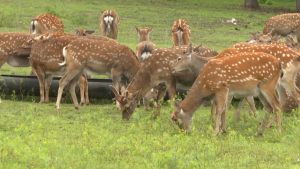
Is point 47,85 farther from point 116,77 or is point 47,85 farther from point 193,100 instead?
point 193,100

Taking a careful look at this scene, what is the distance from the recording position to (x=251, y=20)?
2791 cm

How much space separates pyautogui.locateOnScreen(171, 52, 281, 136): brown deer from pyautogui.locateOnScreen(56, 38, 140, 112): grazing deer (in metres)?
2.67

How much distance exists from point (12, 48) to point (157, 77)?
11.5ft

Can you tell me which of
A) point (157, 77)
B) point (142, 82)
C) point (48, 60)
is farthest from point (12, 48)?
point (157, 77)

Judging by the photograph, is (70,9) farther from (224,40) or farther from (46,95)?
(46,95)

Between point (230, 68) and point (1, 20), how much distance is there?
1411 cm

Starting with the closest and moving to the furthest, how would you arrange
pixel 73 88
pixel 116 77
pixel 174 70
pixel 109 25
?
pixel 174 70 < pixel 116 77 < pixel 73 88 < pixel 109 25

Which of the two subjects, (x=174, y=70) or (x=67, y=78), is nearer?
(x=174, y=70)

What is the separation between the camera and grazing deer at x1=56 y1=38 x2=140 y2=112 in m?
12.5

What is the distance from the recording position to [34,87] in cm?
1366

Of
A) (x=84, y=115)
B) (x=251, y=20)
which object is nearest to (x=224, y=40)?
(x=251, y=20)

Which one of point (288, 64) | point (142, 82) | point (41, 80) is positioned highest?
point (288, 64)

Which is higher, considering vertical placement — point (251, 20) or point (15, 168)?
point (15, 168)

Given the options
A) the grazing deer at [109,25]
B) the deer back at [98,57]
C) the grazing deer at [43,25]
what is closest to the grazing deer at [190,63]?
the deer back at [98,57]
